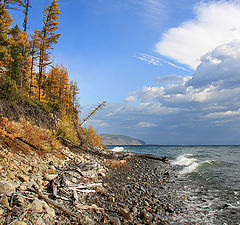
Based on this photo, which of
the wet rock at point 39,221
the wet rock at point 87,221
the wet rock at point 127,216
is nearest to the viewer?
the wet rock at point 39,221

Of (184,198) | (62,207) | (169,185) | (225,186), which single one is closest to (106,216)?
(62,207)

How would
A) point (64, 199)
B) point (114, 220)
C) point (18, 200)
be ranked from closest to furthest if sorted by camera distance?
point (18, 200), point (114, 220), point (64, 199)

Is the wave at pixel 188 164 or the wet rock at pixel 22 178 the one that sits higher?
the wet rock at pixel 22 178

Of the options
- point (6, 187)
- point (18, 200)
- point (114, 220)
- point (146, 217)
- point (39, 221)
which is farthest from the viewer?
point (146, 217)

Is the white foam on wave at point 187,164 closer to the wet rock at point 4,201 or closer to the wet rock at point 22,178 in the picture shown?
the wet rock at point 22,178

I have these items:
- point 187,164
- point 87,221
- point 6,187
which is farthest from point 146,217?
point 187,164

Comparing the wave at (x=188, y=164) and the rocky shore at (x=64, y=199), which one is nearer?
the rocky shore at (x=64, y=199)

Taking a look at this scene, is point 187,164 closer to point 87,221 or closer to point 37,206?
point 87,221

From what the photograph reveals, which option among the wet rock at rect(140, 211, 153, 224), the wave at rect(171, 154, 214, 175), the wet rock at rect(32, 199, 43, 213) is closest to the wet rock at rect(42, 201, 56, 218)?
the wet rock at rect(32, 199, 43, 213)

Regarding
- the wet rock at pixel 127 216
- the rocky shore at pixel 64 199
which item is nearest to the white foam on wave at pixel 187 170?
the rocky shore at pixel 64 199

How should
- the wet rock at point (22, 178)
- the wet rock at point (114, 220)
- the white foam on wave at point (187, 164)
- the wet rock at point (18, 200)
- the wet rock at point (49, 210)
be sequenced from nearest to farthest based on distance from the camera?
1. the wet rock at point (18, 200)
2. the wet rock at point (49, 210)
3. the wet rock at point (114, 220)
4. the wet rock at point (22, 178)
5. the white foam on wave at point (187, 164)

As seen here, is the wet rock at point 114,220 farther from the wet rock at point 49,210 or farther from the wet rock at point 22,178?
the wet rock at point 22,178

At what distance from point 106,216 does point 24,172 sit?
3.58 metres

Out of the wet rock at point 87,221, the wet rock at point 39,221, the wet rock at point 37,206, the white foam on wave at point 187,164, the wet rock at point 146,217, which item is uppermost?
the wet rock at point 37,206
